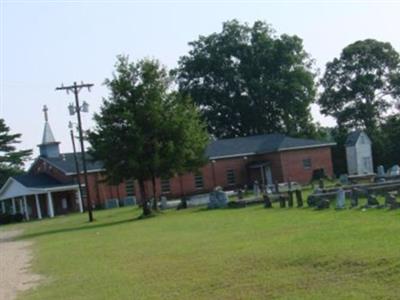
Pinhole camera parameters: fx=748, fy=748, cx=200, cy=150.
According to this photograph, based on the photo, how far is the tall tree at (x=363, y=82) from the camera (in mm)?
84875

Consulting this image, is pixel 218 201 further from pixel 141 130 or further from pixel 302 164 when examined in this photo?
pixel 302 164

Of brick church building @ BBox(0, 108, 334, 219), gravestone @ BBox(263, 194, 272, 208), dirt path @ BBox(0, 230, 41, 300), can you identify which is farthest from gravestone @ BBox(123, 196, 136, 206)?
dirt path @ BBox(0, 230, 41, 300)

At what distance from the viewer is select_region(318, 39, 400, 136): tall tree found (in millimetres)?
84875

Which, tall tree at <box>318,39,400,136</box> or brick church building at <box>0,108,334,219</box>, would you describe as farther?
tall tree at <box>318,39,400,136</box>

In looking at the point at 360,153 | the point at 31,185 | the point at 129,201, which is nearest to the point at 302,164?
the point at 360,153

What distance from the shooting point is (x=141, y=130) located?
43.4m

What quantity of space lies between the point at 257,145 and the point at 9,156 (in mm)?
30132

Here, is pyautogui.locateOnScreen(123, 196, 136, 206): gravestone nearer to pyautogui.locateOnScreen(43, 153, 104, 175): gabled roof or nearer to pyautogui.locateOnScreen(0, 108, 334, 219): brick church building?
pyautogui.locateOnScreen(0, 108, 334, 219): brick church building

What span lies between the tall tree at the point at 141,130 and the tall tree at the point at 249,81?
3910 centimetres

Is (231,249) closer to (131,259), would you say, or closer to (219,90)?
(131,259)

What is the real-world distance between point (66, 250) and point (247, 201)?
15.4 m

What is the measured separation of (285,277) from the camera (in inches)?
499

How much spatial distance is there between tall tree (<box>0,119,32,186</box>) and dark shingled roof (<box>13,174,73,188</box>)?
14.1 m

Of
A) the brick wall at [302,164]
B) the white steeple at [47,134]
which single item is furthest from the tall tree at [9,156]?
the brick wall at [302,164]
